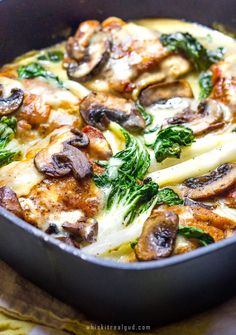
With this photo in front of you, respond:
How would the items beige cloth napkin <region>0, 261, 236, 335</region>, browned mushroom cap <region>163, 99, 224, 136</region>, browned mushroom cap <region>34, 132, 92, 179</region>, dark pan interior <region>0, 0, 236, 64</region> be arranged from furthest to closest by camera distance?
1. dark pan interior <region>0, 0, 236, 64</region>
2. browned mushroom cap <region>163, 99, 224, 136</region>
3. browned mushroom cap <region>34, 132, 92, 179</region>
4. beige cloth napkin <region>0, 261, 236, 335</region>

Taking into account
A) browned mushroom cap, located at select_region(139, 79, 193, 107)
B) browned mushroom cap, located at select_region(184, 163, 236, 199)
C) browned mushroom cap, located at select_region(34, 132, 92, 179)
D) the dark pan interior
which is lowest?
browned mushroom cap, located at select_region(184, 163, 236, 199)

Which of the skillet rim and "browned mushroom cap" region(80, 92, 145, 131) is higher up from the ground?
"browned mushroom cap" region(80, 92, 145, 131)

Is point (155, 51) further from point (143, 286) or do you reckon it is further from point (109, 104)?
point (143, 286)

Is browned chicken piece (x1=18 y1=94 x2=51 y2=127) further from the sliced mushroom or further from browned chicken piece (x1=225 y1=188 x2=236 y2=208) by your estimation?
browned chicken piece (x1=225 y1=188 x2=236 y2=208)

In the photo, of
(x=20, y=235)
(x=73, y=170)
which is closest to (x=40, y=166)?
(x=73, y=170)

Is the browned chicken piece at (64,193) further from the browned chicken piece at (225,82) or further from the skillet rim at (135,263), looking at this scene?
the browned chicken piece at (225,82)

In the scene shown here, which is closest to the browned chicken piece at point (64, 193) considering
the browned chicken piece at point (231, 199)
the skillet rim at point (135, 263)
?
the skillet rim at point (135, 263)

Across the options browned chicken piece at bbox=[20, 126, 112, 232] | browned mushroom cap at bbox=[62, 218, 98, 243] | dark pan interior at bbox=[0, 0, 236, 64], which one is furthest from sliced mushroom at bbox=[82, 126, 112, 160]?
dark pan interior at bbox=[0, 0, 236, 64]
